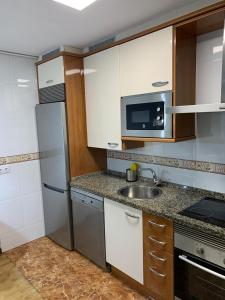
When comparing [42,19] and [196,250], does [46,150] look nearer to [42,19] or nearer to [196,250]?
[42,19]

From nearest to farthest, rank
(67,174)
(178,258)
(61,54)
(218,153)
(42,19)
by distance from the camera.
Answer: (178,258)
(42,19)
(218,153)
(61,54)
(67,174)

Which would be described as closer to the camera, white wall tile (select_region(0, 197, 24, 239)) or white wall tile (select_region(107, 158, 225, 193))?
white wall tile (select_region(107, 158, 225, 193))

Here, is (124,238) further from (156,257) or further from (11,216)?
(11,216)

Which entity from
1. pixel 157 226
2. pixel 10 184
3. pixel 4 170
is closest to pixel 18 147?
pixel 4 170

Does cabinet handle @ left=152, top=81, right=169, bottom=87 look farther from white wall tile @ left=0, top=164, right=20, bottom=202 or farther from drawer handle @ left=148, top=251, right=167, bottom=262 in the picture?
white wall tile @ left=0, top=164, right=20, bottom=202

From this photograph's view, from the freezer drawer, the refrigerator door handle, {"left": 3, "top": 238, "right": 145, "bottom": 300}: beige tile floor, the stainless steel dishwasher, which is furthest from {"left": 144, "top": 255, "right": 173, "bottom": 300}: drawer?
the refrigerator door handle

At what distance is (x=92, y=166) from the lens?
274 centimetres

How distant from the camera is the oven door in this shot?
4.57 feet

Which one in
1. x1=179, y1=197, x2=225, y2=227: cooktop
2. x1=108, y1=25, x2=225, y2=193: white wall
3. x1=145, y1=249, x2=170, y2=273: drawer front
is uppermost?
x1=108, y1=25, x2=225, y2=193: white wall

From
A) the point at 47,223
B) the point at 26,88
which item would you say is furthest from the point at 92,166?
the point at 26,88

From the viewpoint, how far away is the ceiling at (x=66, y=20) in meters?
1.56

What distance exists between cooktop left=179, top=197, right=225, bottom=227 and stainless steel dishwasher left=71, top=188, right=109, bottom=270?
0.82 meters

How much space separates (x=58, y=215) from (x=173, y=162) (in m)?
1.45

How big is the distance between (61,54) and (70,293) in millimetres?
2229
